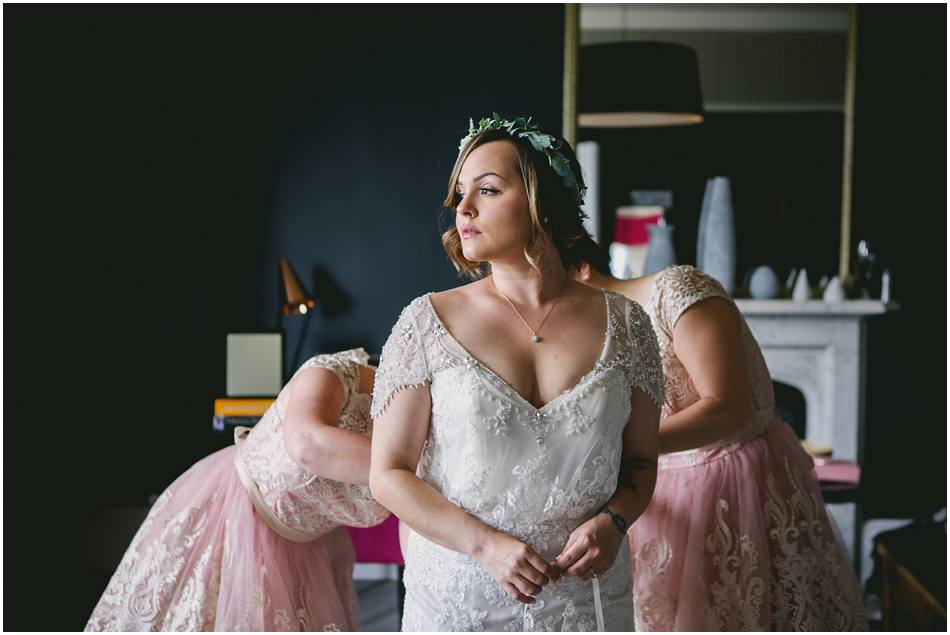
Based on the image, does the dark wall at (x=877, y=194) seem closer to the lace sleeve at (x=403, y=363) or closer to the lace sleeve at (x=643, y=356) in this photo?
the lace sleeve at (x=643, y=356)

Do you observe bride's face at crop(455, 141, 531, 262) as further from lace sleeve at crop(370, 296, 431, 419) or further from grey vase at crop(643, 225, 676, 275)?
grey vase at crop(643, 225, 676, 275)

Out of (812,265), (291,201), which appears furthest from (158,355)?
(812,265)

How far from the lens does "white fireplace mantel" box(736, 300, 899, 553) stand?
431 centimetres

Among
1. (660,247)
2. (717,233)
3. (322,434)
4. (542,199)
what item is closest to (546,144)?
(542,199)

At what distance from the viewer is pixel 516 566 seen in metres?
1.38

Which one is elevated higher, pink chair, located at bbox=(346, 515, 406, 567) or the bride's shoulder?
the bride's shoulder

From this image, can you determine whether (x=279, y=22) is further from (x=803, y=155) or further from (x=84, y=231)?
(x=803, y=155)

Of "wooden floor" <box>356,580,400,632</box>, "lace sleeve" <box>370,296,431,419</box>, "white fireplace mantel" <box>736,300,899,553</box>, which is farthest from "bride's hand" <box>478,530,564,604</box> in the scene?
"white fireplace mantel" <box>736,300,899,553</box>

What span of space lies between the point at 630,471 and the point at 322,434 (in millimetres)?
618

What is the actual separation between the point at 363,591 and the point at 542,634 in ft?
8.82

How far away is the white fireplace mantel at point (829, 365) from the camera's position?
4309mm

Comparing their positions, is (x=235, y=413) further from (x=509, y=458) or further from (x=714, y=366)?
(x=509, y=458)

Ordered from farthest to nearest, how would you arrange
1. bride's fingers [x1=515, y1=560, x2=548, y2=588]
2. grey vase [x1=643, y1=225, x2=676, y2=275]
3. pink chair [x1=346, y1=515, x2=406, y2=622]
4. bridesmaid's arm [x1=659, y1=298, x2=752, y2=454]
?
grey vase [x1=643, y1=225, x2=676, y2=275], pink chair [x1=346, y1=515, x2=406, y2=622], bridesmaid's arm [x1=659, y1=298, x2=752, y2=454], bride's fingers [x1=515, y1=560, x2=548, y2=588]
